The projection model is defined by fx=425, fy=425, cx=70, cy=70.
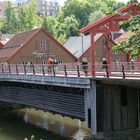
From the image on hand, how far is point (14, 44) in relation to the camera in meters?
62.4

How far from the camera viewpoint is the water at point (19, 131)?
100 feet

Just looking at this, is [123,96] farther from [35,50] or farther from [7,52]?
[7,52]

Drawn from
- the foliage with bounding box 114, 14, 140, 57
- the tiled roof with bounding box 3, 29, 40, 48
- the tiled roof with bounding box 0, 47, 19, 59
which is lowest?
the tiled roof with bounding box 0, 47, 19, 59

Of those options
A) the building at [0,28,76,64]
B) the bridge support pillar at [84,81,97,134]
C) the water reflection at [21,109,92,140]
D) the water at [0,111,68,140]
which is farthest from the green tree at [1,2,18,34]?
the bridge support pillar at [84,81,97,134]

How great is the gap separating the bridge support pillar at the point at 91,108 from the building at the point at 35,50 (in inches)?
1337

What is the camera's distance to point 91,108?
24.6 m

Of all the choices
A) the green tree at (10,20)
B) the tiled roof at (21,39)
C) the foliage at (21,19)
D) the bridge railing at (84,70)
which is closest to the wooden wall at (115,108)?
the bridge railing at (84,70)

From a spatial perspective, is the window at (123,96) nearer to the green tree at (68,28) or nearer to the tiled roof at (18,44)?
the tiled roof at (18,44)

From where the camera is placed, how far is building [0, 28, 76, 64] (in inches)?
2297

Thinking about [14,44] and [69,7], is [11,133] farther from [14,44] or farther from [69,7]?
[69,7]

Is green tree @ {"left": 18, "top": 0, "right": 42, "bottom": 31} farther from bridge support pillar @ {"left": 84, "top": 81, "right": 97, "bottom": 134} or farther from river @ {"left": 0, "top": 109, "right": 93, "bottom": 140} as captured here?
bridge support pillar @ {"left": 84, "top": 81, "right": 97, "bottom": 134}

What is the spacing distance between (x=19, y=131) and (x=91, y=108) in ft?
34.7

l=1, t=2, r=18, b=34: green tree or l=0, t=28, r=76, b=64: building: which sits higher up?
l=1, t=2, r=18, b=34: green tree

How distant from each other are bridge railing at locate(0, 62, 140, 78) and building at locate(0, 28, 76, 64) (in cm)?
2158
